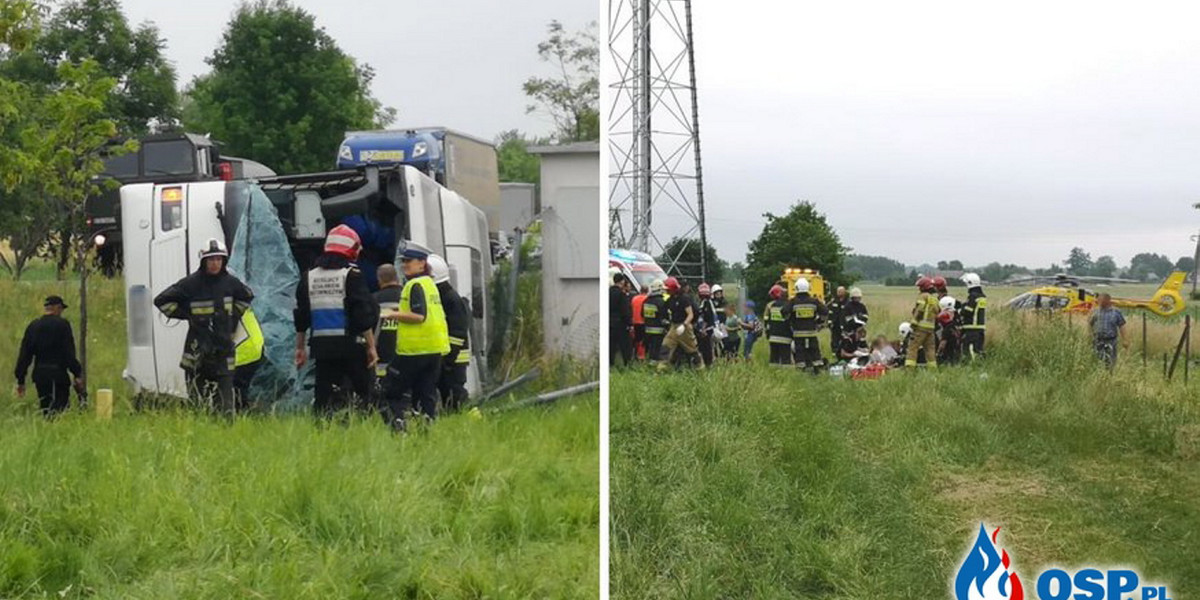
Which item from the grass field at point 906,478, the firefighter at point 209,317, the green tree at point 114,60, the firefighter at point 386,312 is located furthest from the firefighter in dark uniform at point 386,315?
the grass field at point 906,478

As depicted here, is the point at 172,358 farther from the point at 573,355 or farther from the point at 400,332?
the point at 573,355

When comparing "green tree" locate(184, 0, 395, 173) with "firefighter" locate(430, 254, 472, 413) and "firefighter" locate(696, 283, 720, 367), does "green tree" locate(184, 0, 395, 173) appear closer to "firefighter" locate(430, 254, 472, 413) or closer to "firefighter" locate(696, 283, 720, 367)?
"firefighter" locate(430, 254, 472, 413)

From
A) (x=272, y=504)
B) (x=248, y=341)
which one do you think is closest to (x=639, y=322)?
(x=272, y=504)

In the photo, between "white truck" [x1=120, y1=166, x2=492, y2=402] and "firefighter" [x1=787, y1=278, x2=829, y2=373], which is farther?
"white truck" [x1=120, y1=166, x2=492, y2=402]

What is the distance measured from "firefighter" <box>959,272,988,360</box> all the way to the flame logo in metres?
0.47

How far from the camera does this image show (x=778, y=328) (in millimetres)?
2744

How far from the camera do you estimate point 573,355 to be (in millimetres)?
3619

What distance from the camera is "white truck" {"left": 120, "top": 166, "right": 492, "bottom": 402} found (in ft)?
11.2

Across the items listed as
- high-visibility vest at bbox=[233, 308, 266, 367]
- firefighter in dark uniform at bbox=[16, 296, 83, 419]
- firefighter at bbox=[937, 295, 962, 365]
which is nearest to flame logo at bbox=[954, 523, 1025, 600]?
firefighter at bbox=[937, 295, 962, 365]

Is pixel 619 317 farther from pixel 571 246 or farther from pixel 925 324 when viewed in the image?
pixel 925 324

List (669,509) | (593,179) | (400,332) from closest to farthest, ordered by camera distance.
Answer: (669,509) < (593,179) < (400,332)

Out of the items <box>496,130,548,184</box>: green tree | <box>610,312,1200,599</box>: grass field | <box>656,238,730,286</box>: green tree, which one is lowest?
<box>610,312,1200,599</box>: grass field

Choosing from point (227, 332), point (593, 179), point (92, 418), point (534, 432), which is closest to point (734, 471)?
point (593, 179)

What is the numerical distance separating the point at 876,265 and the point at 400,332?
2036 millimetres
